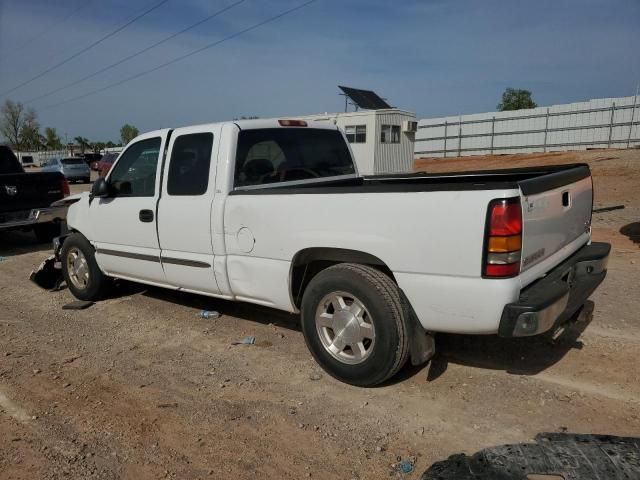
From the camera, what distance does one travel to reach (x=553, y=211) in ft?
10.6

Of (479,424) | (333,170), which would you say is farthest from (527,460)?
(333,170)

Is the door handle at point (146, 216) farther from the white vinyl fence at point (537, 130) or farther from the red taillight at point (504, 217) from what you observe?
the white vinyl fence at point (537, 130)

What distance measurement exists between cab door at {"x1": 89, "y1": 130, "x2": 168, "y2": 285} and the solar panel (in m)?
23.6


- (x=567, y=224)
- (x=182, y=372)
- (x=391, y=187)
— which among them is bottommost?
(x=182, y=372)

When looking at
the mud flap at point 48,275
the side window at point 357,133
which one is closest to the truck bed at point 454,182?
the mud flap at point 48,275

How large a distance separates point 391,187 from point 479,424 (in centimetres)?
155

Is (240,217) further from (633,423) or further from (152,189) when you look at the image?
(633,423)

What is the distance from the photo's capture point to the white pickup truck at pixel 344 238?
2844mm

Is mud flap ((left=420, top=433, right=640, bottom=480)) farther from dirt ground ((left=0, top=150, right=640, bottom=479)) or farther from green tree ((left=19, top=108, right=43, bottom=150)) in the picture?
green tree ((left=19, top=108, right=43, bottom=150))

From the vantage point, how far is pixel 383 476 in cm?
263

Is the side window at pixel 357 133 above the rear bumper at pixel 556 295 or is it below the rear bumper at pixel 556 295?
above

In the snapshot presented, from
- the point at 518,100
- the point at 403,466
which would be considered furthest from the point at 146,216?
the point at 518,100

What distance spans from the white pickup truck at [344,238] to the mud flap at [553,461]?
64cm

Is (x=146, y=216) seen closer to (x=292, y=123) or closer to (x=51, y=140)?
(x=292, y=123)
